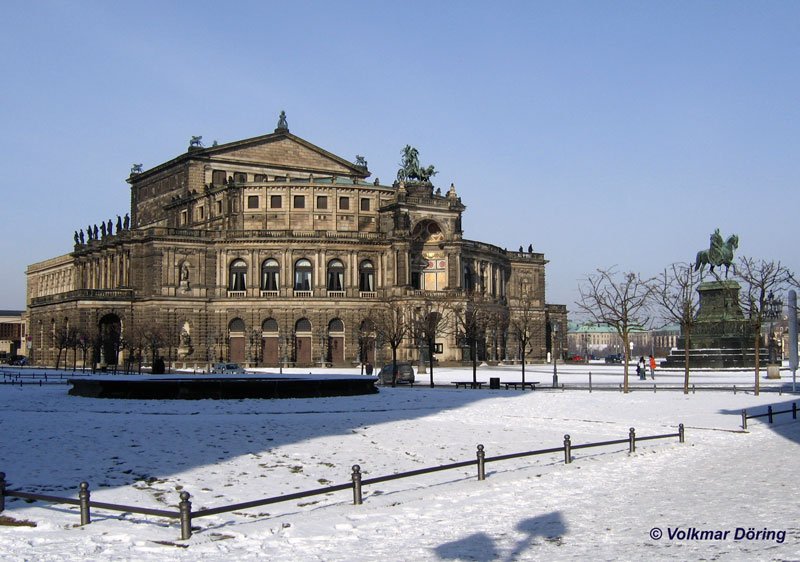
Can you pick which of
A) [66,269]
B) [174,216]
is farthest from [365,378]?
[66,269]

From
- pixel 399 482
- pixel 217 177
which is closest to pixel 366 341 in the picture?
pixel 217 177

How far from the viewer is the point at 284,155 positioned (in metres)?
116

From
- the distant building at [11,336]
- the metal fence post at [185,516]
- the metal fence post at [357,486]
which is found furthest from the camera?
the distant building at [11,336]

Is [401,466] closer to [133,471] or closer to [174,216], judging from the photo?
[133,471]

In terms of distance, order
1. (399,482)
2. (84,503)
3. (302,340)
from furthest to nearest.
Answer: (302,340), (399,482), (84,503)

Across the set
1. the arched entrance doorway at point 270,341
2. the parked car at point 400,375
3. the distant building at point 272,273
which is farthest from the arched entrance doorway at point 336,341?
the parked car at point 400,375

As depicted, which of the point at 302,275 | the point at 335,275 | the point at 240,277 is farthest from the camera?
the point at 335,275

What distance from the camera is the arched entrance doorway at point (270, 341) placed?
99.7 metres

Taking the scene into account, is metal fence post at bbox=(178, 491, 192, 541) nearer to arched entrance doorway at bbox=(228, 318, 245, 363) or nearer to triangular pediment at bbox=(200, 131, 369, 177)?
arched entrance doorway at bbox=(228, 318, 245, 363)

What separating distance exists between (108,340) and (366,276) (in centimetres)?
2729

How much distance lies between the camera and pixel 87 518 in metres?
16.7

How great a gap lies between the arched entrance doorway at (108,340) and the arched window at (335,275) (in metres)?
22.3

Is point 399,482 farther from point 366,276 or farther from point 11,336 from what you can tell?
point 11,336

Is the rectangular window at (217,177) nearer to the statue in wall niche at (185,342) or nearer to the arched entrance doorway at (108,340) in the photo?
the statue in wall niche at (185,342)
